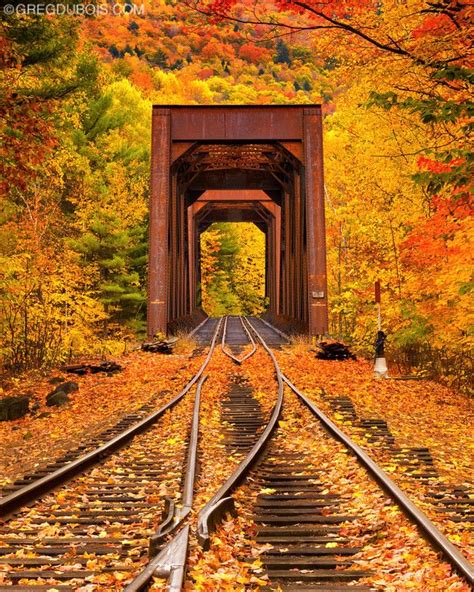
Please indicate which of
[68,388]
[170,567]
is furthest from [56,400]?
[170,567]

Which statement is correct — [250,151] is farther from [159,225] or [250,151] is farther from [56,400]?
[56,400]

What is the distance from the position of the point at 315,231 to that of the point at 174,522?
17.3 m

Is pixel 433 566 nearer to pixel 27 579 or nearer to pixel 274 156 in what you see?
pixel 27 579

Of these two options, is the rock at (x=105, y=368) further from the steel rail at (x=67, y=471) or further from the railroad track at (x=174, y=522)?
the railroad track at (x=174, y=522)

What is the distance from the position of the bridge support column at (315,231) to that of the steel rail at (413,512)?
12.5 m

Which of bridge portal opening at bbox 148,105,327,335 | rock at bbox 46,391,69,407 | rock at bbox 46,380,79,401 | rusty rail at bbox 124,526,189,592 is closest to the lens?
rusty rail at bbox 124,526,189,592

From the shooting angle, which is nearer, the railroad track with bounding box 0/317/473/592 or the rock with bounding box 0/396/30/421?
the railroad track with bounding box 0/317/473/592

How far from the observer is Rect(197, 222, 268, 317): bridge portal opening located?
2428 inches

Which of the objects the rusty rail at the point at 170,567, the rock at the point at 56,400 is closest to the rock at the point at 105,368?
the rock at the point at 56,400

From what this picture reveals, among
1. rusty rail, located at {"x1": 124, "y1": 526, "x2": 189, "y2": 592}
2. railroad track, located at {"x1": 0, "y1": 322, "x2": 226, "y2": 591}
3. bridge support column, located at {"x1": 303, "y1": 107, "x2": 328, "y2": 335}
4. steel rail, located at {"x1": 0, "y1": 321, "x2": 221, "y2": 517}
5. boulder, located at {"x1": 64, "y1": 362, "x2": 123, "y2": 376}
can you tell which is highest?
bridge support column, located at {"x1": 303, "y1": 107, "x2": 328, "y2": 335}

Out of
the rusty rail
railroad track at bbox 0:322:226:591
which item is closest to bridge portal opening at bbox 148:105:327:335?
railroad track at bbox 0:322:226:591

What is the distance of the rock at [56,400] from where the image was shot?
12.2 m

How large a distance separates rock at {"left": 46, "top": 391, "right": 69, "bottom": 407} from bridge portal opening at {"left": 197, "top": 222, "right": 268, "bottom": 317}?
4724 cm

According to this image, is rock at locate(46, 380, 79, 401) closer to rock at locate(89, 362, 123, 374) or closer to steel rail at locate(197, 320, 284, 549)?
rock at locate(89, 362, 123, 374)
